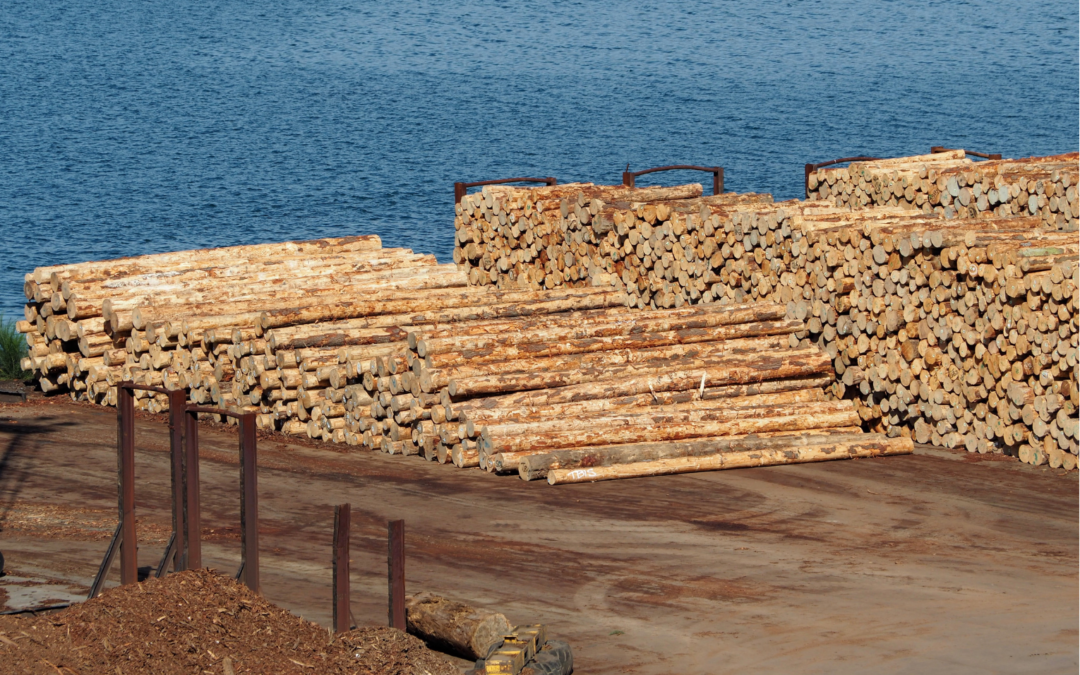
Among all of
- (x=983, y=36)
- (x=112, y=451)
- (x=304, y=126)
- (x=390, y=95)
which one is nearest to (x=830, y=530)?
(x=112, y=451)

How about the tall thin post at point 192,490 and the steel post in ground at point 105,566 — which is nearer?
the tall thin post at point 192,490

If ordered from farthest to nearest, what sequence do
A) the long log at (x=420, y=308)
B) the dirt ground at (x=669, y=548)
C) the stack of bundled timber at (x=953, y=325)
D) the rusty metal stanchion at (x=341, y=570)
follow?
the long log at (x=420, y=308) → the stack of bundled timber at (x=953, y=325) → the dirt ground at (x=669, y=548) → the rusty metal stanchion at (x=341, y=570)

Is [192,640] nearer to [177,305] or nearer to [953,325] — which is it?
[953,325]

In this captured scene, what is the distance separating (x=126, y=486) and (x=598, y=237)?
12.6m

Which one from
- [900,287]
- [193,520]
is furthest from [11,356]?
[193,520]

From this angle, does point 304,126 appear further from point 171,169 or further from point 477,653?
point 477,653

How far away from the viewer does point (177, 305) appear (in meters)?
22.2

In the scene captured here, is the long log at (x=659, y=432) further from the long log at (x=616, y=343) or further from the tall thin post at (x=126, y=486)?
the tall thin post at (x=126, y=486)

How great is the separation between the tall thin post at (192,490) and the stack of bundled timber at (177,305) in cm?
905

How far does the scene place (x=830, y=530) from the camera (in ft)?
50.2

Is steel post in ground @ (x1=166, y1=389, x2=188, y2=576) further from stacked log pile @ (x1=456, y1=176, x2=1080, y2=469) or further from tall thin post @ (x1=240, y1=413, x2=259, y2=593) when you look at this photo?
stacked log pile @ (x1=456, y1=176, x2=1080, y2=469)

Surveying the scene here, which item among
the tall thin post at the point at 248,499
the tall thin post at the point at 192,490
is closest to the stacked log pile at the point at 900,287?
the tall thin post at the point at 248,499

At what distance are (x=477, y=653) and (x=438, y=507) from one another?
5.08 meters

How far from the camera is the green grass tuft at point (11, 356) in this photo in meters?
25.7
